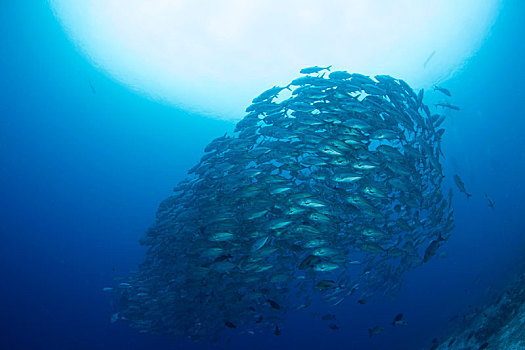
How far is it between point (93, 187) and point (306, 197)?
45.8m

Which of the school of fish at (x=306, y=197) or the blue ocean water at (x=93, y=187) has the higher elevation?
the blue ocean water at (x=93, y=187)

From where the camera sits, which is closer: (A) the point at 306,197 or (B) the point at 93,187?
(A) the point at 306,197

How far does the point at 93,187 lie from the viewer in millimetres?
42469

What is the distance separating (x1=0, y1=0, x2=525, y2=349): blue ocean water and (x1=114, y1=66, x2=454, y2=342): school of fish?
79.7 ft

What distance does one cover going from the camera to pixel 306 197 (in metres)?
5.80

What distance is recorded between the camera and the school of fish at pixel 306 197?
6.23m

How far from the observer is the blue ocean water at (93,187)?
3036 cm

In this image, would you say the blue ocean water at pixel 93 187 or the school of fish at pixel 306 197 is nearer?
the school of fish at pixel 306 197

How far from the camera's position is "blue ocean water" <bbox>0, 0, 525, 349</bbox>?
99.6 ft

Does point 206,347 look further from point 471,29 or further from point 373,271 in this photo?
point 471,29

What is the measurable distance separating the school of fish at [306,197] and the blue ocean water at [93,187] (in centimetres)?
2430

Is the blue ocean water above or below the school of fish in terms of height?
above

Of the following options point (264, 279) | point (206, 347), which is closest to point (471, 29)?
point (264, 279)

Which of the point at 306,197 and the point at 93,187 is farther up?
the point at 93,187
